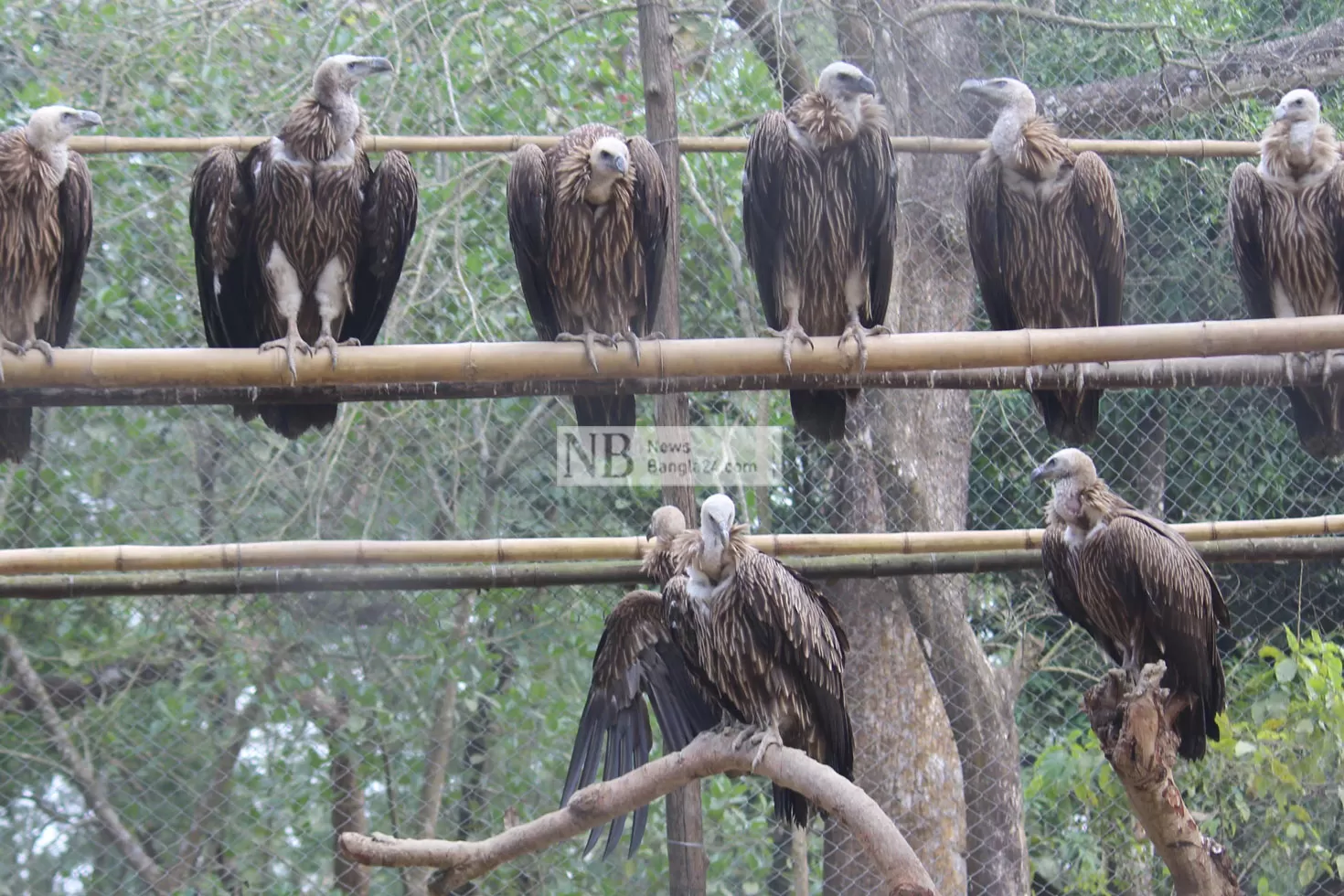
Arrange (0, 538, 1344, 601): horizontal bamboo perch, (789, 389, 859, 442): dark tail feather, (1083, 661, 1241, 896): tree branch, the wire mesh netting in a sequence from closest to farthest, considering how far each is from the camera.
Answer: (1083, 661, 1241, 896): tree branch
(789, 389, 859, 442): dark tail feather
(0, 538, 1344, 601): horizontal bamboo perch
the wire mesh netting

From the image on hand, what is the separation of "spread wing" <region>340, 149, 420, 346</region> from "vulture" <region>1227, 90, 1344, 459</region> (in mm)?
2495

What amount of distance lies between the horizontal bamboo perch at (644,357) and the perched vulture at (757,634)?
1.21 ft

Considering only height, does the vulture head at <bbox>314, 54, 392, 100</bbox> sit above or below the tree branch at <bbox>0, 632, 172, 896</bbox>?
above

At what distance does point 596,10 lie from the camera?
491cm

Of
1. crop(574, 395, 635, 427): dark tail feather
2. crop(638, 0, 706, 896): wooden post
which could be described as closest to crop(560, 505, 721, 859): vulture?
crop(638, 0, 706, 896): wooden post

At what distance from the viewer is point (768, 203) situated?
387 centimetres

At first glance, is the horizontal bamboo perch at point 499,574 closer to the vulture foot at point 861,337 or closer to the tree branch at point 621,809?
the vulture foot at point 861,337

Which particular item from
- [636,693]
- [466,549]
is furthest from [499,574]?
[636,693]

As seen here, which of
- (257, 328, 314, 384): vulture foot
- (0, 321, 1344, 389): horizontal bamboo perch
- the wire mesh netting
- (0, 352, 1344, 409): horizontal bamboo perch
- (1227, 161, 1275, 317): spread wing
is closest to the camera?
(0, 321, 1344, 389): horizontal bamboo perch

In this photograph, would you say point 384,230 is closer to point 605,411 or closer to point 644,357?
point 605,411

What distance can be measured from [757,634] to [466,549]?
3.02ft

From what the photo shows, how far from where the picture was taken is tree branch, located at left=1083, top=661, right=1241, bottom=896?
290 centimetres

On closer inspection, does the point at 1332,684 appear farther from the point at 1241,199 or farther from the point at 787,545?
the point at 787,545

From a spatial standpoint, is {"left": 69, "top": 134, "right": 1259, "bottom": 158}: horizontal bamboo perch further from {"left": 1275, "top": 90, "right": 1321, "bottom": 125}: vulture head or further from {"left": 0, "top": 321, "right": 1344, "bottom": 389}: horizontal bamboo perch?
{"left": 0, "top": 321, "right": 1344, "bottom": 389}: horizontal bamboo perch
